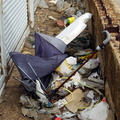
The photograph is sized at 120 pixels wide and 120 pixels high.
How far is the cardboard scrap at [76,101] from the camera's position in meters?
4.59

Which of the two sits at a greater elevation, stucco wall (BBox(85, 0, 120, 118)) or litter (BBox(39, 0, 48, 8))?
stucco wall (BBox(85, 0, 120, 118))

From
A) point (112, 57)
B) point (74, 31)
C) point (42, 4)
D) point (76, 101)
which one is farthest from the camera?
point (42, 4)

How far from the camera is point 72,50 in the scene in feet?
21.9

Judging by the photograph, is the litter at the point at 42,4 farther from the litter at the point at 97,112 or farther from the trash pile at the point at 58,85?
the litter at the point at 97,112

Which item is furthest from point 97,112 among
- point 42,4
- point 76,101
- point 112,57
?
point 42,4

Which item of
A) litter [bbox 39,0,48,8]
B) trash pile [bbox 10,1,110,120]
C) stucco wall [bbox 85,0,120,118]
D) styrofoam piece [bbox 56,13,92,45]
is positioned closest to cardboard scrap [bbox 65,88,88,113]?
trash pile [bbox 10,1,110,120]

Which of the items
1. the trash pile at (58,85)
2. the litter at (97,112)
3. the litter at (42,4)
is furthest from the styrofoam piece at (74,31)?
the litter at (42,4)

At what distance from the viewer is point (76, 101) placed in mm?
4742

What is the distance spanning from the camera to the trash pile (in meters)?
4.46

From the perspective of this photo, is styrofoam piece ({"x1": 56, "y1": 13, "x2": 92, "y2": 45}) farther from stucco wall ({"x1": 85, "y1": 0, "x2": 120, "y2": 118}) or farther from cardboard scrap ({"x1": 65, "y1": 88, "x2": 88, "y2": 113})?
cardboard scrap ({"x1": 65, "y1": 88, "x2": 88, "y2": 113})

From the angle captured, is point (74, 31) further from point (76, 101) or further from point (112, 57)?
point (112, 57)

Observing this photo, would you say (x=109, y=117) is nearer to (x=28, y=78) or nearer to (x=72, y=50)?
(x=28, y=78)

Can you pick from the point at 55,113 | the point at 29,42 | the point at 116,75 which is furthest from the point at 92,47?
the point at 116,75

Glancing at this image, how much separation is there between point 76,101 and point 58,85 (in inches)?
19.1
